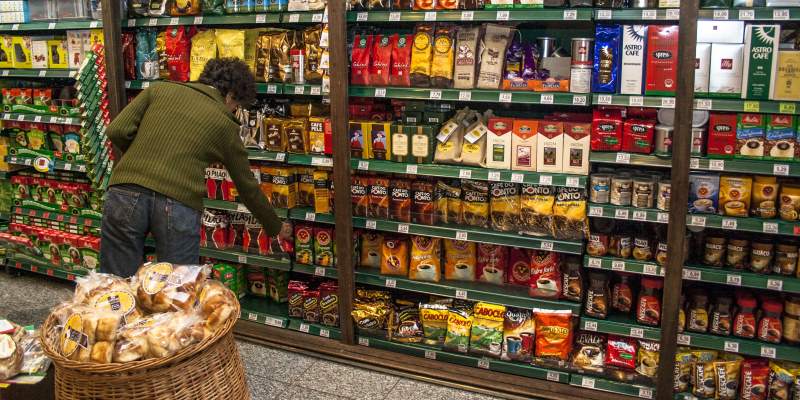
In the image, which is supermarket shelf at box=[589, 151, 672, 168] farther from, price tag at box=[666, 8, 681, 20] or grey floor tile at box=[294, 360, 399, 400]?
grey floor tile at box=[294, 360, 399, 400]

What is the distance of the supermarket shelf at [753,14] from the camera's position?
9.77ft

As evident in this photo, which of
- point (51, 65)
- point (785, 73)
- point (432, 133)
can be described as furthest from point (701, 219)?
point (51, 65)

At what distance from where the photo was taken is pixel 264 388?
3.61 metres

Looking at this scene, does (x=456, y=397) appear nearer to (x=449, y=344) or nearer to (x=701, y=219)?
(x=449, y=344)

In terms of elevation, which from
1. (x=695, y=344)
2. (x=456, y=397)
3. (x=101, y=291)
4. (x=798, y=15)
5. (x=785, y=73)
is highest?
(x=798, y=15)

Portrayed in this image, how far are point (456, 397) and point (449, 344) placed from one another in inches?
13.4

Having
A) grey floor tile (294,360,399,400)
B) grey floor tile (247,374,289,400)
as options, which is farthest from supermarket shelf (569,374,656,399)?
grey floor tile (247,374,289,400)

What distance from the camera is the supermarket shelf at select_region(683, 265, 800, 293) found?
321 centimetres

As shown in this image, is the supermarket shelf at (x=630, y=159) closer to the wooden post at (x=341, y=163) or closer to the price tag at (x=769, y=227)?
the price tag at (x=769, y=227)

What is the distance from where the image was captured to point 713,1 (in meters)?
3.16

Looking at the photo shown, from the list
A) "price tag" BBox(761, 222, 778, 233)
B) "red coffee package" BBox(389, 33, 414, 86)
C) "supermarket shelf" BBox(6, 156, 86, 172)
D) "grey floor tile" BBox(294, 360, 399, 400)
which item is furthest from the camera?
"supermarket shelf" BBox(6, 156, 86, 172)

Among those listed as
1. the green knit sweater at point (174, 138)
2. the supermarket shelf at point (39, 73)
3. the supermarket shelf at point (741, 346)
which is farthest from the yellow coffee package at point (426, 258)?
the supermarket shelf at point (39, 73)

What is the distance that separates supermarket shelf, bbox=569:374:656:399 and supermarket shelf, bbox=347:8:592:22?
1851 millimetres

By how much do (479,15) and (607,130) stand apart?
890mm
